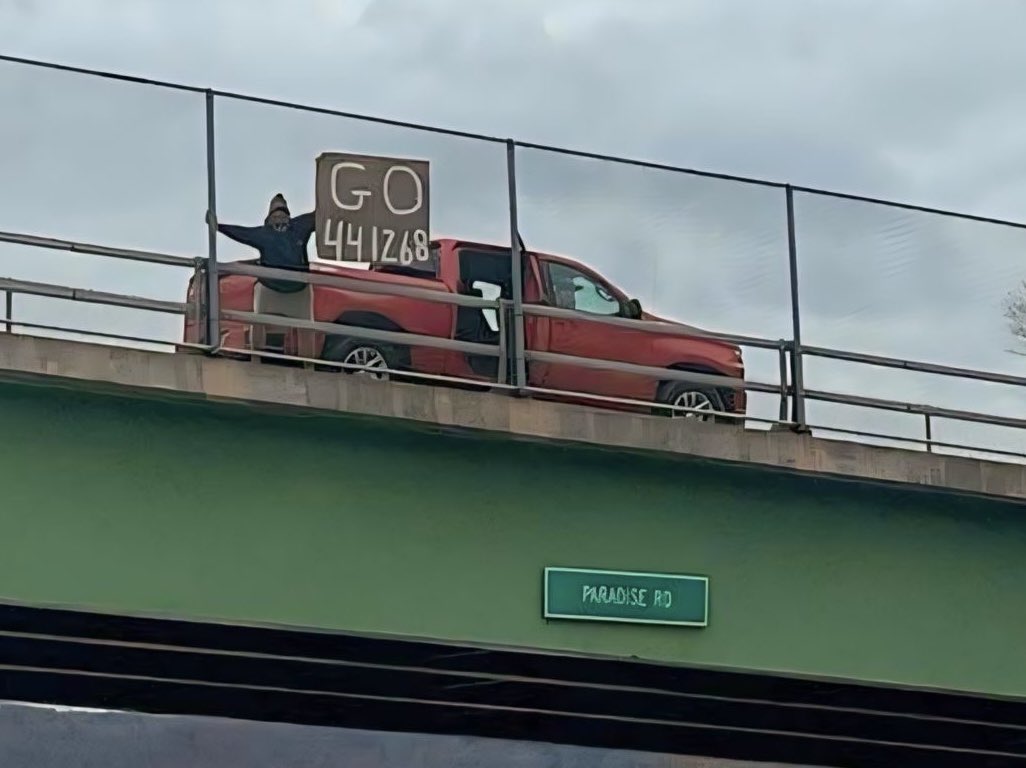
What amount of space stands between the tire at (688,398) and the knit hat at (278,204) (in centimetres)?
289

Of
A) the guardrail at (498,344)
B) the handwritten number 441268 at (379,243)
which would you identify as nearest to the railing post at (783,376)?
the guardrail at (498,344)

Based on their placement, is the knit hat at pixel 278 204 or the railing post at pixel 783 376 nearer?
the knit hat at pixel 278 204

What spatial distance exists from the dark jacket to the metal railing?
87 mm

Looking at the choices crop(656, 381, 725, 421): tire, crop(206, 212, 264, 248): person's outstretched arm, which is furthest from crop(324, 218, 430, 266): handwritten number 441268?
crop(656, 381, 725, 421): tire

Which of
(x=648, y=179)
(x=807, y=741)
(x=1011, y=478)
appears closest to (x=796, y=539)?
(x=1011, y=478)

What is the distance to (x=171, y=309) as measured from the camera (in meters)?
10.7

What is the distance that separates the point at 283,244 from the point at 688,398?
3046mm

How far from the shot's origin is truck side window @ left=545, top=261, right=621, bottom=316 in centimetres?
1240

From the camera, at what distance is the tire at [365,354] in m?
11.4

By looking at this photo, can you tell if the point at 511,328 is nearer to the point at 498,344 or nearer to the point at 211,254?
the point at 498,344

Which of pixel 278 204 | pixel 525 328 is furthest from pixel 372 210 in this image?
pixel 525 328

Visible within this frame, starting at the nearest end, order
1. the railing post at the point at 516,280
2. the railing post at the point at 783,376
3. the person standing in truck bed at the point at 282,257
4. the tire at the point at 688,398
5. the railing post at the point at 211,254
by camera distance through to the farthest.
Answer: the railing post at the point at 211,254 → the person standing in truck bed at the point at 282,257 → the railing post at the point at 516,280 → the tire at the point at 688,398 → the railing post at the point at 783,376

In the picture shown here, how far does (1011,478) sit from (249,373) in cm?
573

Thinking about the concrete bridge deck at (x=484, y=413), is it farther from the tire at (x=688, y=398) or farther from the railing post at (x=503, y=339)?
the tire at (x=688, y=398)
